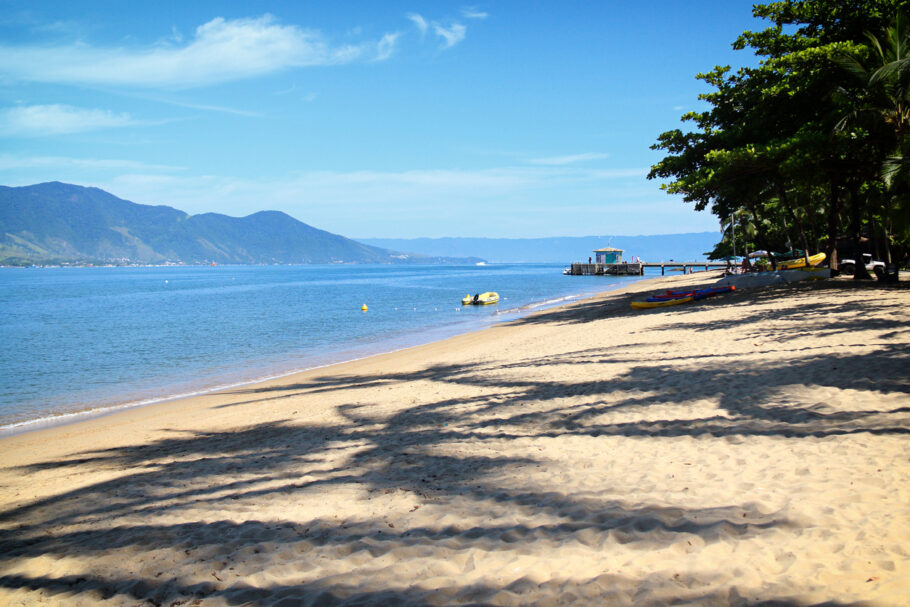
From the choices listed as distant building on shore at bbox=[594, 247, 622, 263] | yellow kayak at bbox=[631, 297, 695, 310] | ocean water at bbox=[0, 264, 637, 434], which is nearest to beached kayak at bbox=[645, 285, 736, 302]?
yellow kayak at bbox=[631, 297, 695, 310]

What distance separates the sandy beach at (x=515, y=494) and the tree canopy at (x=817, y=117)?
9.10 m

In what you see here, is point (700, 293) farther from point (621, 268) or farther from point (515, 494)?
point (621, 268)

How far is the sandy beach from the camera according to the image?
12.3ft

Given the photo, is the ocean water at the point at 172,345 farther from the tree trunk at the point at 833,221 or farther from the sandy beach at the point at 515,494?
the tree trunk at the point at 833,221

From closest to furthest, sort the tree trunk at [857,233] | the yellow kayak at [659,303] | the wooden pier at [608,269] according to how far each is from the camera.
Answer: the tree trunk at [857,233] → the yellow kayak at [659,303] → the wooden pier at [608,269]

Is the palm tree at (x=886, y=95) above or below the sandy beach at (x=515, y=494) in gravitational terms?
above

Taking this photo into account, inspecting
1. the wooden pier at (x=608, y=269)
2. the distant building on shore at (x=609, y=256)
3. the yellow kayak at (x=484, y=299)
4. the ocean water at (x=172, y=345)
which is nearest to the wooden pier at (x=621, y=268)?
the wooden pier at (x=608, y=269)

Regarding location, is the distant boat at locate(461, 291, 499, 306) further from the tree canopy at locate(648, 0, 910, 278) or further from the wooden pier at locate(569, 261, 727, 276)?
the wooden pier at locate(569, 261, 727, 276)

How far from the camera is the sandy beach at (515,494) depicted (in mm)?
3744

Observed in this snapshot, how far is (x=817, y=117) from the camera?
71.3 feet

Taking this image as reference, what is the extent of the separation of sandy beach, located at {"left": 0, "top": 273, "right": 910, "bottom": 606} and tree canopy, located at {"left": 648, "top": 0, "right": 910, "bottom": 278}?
29.9ft

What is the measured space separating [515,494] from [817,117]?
75.1 feet

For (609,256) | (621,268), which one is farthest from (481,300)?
(609,256)

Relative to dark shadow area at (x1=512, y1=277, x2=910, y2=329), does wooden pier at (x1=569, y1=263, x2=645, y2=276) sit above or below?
above
